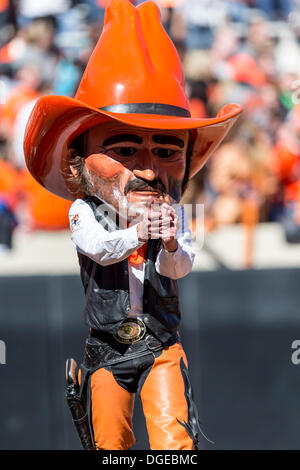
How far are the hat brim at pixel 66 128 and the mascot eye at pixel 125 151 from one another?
0.35 ft

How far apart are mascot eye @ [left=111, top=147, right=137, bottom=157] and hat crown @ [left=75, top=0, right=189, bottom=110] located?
0.15 meters

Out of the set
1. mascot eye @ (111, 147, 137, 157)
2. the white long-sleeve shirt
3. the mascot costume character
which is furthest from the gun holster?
mascot eye @ (111, 147, 137, 157)

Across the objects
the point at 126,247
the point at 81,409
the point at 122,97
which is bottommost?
the point at 81,409

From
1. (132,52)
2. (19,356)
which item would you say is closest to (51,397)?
(19,356)

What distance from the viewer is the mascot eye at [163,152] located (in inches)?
100

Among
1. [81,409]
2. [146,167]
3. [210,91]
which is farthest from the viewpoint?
[210,91]

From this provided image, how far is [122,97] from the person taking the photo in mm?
2486

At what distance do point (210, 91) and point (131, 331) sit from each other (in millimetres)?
3987

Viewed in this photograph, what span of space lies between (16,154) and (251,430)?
2.65m

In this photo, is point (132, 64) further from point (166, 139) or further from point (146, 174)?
point (146, 174)

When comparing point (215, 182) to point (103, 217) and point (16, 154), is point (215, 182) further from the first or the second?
point (103, 217)

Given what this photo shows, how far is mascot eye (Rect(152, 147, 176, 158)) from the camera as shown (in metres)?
2.54

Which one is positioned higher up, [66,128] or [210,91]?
[210,91]

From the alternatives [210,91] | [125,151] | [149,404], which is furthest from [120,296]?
[210,91]
